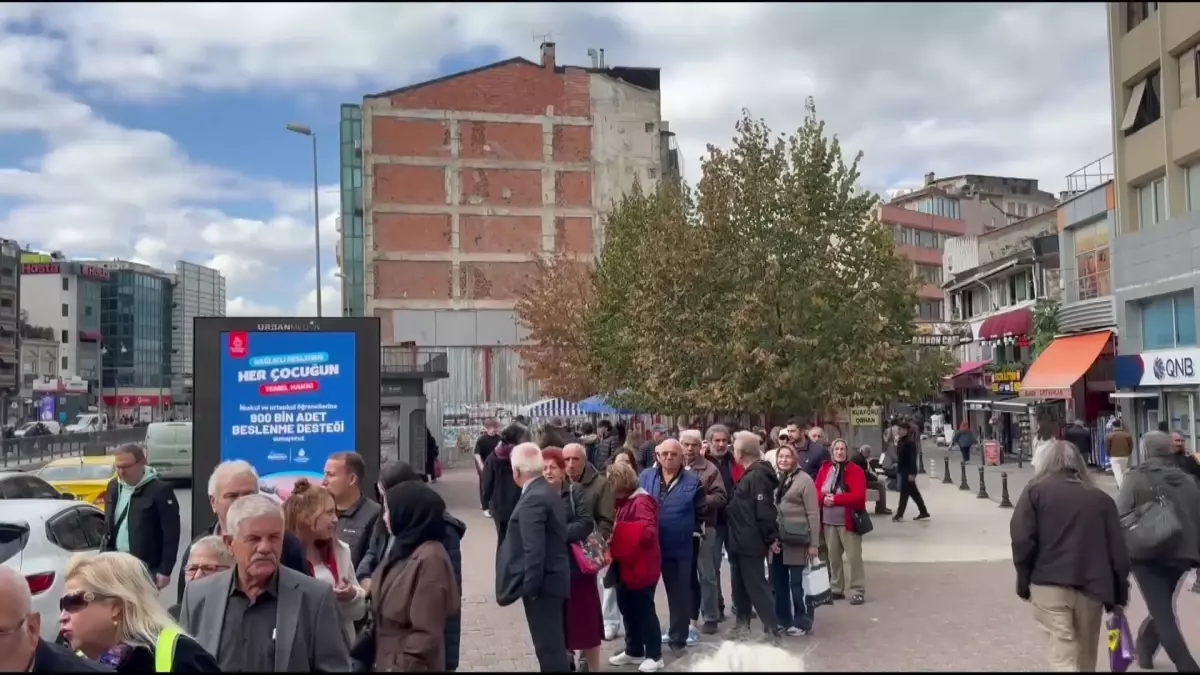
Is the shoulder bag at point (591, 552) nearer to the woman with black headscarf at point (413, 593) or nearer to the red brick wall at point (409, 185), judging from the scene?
the woman with black headscarf at point (413, 593)

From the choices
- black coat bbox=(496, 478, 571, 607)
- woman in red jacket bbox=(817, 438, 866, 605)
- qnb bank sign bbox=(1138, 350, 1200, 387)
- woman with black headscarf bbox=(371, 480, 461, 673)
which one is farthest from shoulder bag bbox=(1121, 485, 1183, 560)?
qnb bank sign bbox=(1138, 350, 1200, 387)

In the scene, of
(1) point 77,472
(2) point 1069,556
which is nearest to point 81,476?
(1) point 77,472

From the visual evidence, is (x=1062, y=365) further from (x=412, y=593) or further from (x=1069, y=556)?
(x=412, y=593)

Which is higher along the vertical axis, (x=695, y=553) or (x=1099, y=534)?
(x=1099, y=534)

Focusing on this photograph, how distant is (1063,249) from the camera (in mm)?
33375

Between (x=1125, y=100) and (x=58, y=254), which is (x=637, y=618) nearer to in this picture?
(x=1125, y=100)

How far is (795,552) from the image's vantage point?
891 centimetres

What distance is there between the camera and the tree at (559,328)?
115 ft

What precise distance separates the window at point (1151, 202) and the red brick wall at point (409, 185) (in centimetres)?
3696

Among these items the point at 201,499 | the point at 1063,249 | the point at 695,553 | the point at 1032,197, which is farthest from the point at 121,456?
the point at 1032,197

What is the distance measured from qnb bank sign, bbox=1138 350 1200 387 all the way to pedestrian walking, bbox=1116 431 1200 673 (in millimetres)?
18358

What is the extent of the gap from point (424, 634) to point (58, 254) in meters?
125

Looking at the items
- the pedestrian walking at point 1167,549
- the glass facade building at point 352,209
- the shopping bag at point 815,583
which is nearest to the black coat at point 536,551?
the shopping bag at point 815,583

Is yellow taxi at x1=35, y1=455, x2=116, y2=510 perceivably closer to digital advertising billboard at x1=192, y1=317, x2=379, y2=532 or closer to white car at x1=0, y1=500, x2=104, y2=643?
white car at x1=0, y1=500, x2=104, y2=643
